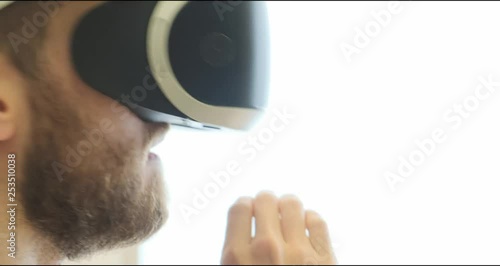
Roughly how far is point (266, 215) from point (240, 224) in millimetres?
27

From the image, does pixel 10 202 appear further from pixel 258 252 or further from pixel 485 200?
pixel 485 200

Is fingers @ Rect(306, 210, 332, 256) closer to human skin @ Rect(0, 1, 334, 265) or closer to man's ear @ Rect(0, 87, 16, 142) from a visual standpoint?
human skin @ Rect(0, 1, 334, 265)

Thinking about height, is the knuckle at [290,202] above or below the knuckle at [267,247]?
above

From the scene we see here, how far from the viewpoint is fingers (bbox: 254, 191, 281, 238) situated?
18.8 inches

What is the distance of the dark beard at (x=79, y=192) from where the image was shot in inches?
20.5

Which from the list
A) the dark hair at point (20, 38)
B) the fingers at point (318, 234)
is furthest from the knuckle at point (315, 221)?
the dark hair at point (20, 38)

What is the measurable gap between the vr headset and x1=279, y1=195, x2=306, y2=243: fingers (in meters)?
0.11

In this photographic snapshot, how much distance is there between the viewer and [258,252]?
0.46 meters

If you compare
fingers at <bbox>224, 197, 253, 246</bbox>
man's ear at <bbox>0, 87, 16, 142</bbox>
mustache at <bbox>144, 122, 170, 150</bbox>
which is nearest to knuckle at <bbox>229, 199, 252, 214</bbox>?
fingers at <bbox>224, 197, 253, 246</bbox>

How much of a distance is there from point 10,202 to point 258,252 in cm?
26

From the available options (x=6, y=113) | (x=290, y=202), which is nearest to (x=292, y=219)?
(x=290, y=202)

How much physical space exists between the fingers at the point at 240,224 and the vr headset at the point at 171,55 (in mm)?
92

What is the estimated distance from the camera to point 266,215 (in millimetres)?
495

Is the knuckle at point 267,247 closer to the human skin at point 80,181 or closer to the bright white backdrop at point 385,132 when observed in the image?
the human skin at point 80,181
